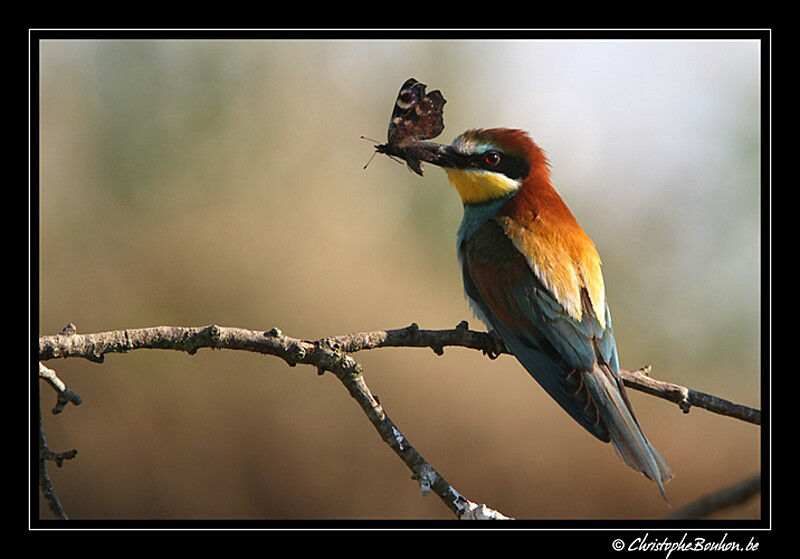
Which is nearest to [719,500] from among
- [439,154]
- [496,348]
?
[496,348]

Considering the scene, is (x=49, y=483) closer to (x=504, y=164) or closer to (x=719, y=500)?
(x=719, y=500)

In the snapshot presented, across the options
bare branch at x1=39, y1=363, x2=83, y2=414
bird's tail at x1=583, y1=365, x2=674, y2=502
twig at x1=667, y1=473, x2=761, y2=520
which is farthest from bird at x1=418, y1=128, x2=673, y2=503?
bare branch at x1=39, y1=363, x2=83, y2=414

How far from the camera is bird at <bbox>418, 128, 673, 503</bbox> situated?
77.4 inches

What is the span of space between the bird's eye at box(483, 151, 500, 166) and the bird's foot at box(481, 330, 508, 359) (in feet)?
2.04

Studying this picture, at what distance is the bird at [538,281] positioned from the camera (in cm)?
196

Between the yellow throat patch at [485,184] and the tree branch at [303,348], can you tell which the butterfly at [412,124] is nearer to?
the yellow throat patch at [485,184]

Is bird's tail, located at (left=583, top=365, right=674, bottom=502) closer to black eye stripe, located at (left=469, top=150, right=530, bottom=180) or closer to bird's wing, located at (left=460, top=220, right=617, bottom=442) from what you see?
bird's wing, located at (left=460, top=220, right=617, bottom=442)

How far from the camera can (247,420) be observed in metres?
2.88

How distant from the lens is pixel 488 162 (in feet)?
8.12

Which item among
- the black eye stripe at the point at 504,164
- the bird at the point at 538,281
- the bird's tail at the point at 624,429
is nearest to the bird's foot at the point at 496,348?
the bird at the point at 538,281

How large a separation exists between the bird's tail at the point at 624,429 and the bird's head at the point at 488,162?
30.1 inches

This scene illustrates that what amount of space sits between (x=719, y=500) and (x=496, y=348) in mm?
1048
